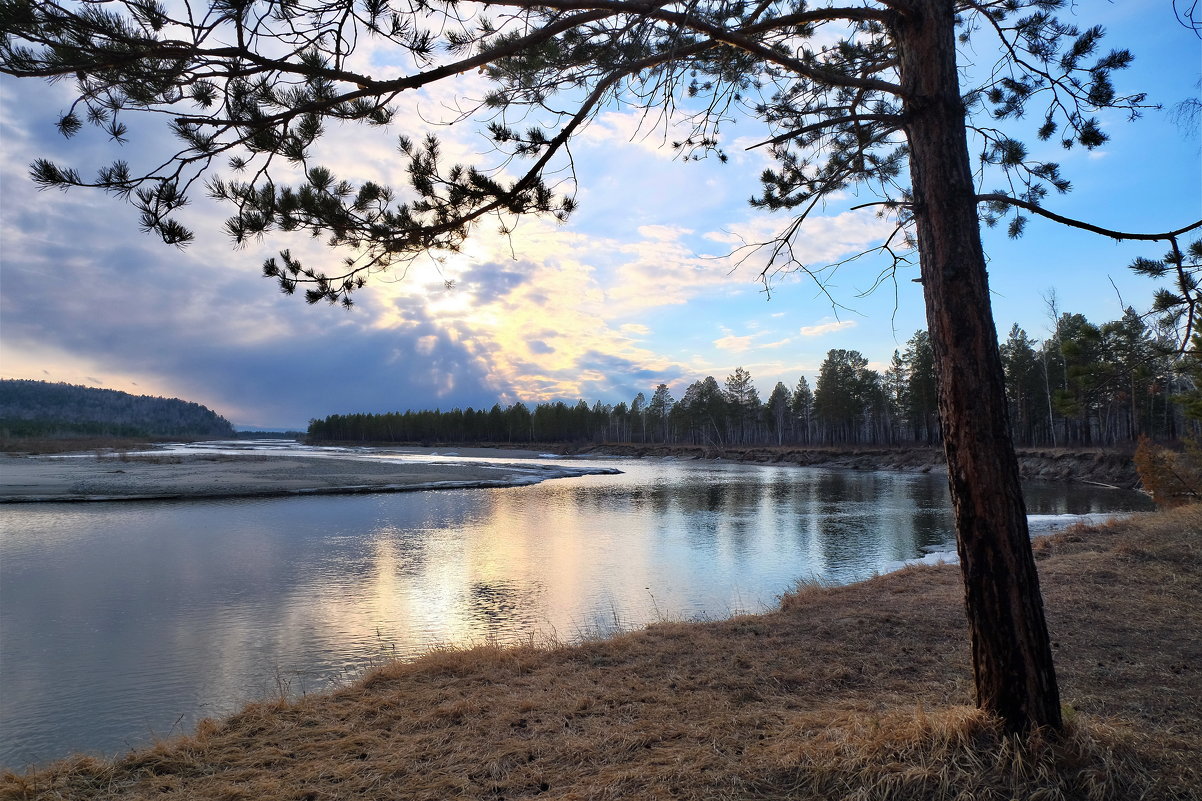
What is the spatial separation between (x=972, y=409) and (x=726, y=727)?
104 inches

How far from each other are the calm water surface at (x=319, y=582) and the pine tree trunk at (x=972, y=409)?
5.91 meters

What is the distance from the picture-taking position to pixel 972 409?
11.9 ft

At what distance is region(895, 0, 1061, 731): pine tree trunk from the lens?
3562mm

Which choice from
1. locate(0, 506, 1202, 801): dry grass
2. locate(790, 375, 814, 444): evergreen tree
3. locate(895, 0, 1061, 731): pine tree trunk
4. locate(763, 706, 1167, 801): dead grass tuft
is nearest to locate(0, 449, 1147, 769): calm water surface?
locate(0, 506, 1202, 801): dry grass

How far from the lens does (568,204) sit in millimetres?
4703

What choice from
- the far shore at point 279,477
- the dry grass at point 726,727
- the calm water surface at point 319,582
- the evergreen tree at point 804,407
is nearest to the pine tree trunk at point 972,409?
the dry grass at point 726,727

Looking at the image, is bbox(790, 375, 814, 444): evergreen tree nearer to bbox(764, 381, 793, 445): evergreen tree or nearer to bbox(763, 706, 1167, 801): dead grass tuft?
bbox(764, 381, 793, 445): evergreen tree

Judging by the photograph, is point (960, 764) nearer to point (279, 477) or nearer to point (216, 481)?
point (216, 481)

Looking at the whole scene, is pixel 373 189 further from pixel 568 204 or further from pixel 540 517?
pixel 540 517

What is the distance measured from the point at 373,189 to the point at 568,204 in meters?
1.39

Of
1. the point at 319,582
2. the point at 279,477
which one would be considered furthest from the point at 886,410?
the point at 319,582

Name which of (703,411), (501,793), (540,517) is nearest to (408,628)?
(501,793)

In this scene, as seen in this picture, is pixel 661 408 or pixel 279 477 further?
→ pixel 661 408

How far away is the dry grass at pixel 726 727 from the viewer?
10.9 feet
